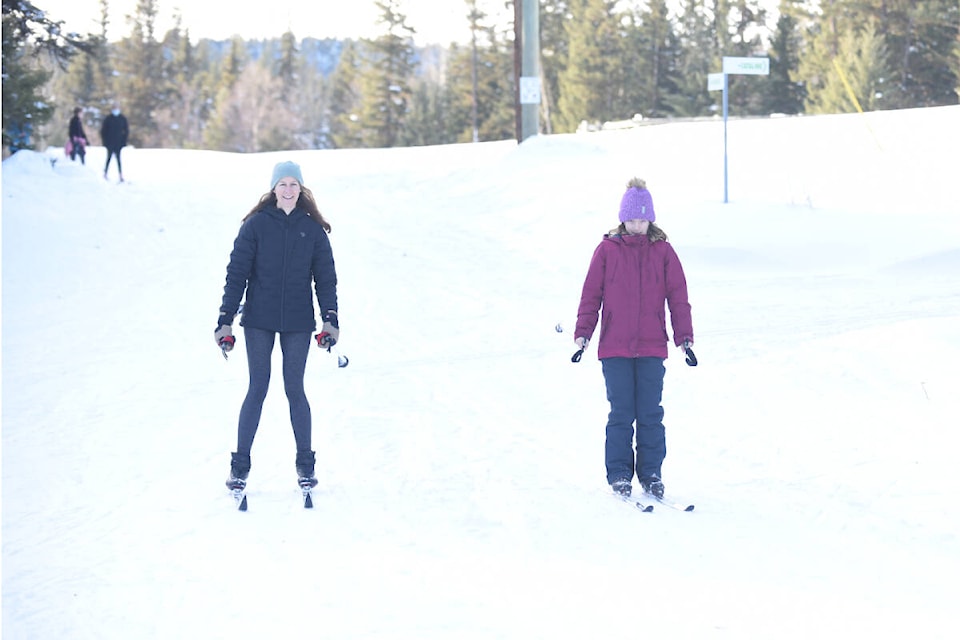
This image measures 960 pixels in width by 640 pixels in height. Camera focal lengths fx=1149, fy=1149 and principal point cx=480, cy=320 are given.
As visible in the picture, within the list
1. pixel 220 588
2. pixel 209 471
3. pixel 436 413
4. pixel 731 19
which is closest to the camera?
pixel 220 588

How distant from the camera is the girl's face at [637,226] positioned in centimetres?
586

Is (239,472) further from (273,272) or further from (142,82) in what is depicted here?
(142,82)

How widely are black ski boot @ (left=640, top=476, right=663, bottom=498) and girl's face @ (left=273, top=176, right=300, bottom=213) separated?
230cm

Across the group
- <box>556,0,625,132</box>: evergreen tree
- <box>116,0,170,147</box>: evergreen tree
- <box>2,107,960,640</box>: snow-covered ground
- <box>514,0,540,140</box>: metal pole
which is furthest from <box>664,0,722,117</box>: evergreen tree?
<box>2,107,960,640</box>: snow-covered ground

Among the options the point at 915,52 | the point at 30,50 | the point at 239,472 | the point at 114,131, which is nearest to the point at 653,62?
the point at 915,52

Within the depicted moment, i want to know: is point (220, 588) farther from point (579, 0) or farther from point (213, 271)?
point (579, 0)

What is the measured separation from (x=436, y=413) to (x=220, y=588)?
3250 millimetres

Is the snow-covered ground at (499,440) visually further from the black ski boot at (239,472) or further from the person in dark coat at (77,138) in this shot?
the person in dark coat at (77,138)

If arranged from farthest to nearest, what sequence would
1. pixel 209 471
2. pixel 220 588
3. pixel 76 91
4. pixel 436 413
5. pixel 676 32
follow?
pixel 76 91
pixel 676 32
pixel 436 413
pixel 209 471
pixel 220 588

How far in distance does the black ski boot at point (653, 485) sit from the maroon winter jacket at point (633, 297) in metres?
0.65

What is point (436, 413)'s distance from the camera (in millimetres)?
7867

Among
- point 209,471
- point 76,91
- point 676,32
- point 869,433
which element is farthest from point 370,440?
point 76,91

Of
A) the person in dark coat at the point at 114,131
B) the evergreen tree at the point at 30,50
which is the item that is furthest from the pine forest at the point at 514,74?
the person in dark coat at the point at 114,131

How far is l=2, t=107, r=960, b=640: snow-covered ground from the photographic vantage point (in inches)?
181
